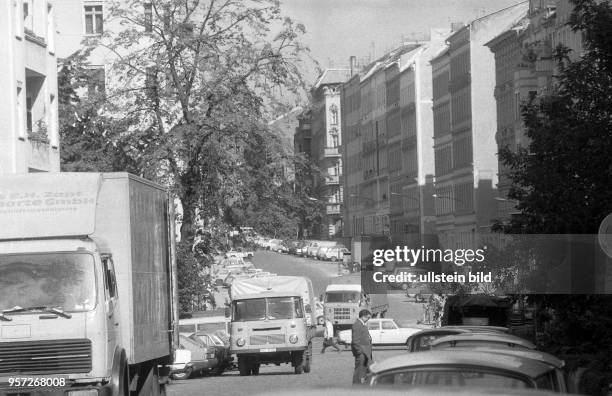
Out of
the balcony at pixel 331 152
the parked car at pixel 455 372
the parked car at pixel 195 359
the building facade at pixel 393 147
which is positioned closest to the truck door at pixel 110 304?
the parked car at pixel 455 372

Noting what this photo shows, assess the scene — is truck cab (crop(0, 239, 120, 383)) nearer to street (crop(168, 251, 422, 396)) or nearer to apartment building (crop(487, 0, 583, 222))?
street (crop(168, 251, 422, 396))

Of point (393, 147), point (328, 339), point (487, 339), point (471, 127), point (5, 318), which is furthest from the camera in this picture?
point (393, 147)

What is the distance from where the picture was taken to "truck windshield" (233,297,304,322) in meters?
43.3

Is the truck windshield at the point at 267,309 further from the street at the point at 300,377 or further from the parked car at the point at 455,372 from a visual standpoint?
the parked car at the point at 455,372

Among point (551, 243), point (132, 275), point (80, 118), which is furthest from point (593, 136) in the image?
point (80, 118)

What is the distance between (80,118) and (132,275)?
106 ft

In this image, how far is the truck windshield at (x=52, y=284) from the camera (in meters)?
17.9

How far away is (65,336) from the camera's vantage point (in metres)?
18.1

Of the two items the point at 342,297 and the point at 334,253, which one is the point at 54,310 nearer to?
the point at 342,297

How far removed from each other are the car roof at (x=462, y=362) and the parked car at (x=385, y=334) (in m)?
57.5

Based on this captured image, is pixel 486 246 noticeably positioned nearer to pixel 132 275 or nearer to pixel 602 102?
pixel 602 102

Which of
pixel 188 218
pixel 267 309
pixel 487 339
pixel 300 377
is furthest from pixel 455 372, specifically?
pixel 188 218

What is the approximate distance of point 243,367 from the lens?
4397 cm

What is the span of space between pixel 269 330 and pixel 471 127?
66.1m
